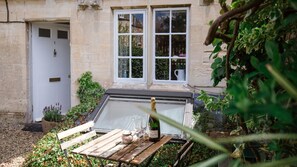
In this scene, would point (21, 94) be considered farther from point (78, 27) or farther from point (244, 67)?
point (244, 67)

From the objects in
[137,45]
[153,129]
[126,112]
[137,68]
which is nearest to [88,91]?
[137,68]

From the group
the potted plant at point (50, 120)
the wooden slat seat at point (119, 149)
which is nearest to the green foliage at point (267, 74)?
the wooden slat seat at point (119, 149)

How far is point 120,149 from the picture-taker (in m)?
3.29

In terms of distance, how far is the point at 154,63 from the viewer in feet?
22.0

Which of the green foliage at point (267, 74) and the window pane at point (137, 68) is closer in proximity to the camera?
the green foliage at point (267, 74)

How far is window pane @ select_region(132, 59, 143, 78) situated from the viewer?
6.80 meters

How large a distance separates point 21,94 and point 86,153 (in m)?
4.87

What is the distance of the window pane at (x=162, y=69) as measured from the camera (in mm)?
6672

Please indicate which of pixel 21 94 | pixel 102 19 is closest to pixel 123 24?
pixel 102 19

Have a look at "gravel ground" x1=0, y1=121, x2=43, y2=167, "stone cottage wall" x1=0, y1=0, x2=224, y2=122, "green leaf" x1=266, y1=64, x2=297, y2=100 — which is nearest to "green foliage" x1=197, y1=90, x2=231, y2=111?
"green leaf" x1=266, y1=64, x2=297, y2=100

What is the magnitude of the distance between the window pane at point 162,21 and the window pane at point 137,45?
45 cm

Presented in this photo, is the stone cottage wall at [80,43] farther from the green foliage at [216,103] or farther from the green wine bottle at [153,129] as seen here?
the green foliage at [216,103]

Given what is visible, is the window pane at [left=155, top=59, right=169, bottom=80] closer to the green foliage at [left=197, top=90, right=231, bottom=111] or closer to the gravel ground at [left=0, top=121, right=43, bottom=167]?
the gravel ground at [left=0, top=121, right=43, bottom=167]

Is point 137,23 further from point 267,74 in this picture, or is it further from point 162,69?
point 267,74
